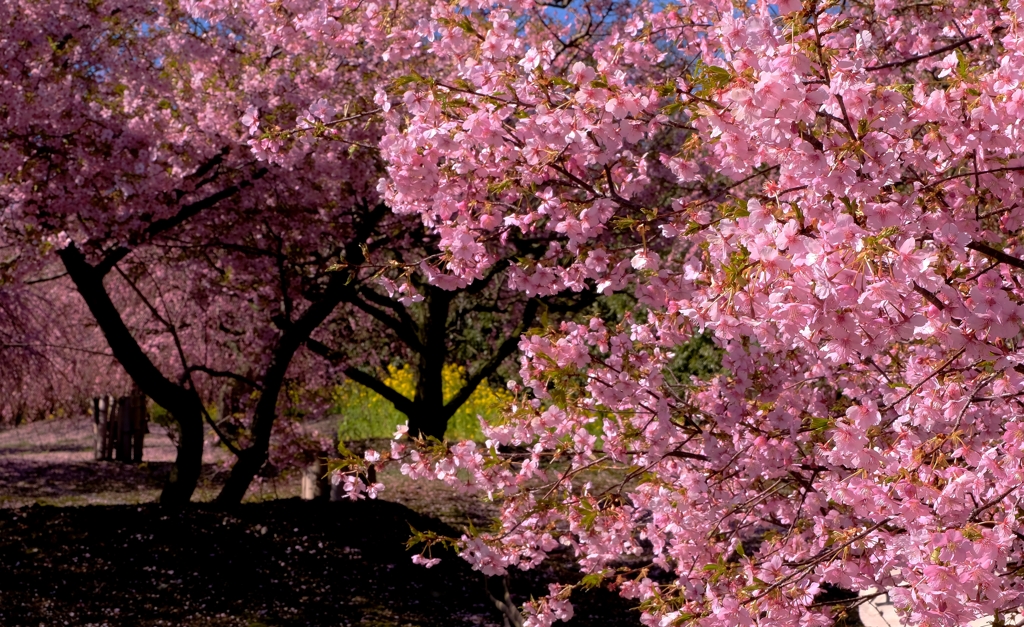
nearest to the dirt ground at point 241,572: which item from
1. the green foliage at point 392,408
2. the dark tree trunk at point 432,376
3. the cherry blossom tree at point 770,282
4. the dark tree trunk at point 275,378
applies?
A: the dark tree trunk at point 275,378

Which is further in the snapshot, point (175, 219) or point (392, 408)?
point (392, 408)

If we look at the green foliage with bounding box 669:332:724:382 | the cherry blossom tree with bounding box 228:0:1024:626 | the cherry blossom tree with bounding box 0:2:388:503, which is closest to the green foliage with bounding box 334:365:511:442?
the green foliage with bounding box 669:332:724:382

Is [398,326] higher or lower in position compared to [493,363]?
higher

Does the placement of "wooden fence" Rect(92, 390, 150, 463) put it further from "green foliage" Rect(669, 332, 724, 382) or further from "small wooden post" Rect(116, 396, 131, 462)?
"green foliage" Rect(669, 332, 724, 382)

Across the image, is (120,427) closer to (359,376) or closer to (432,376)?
(359,376)

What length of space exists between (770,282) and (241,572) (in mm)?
6430

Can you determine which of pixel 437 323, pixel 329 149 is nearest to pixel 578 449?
pixel 329 149

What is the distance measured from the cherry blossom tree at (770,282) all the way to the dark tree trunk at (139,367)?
338 centimetres

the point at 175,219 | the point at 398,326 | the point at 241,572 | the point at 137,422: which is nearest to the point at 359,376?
the point at 398,326

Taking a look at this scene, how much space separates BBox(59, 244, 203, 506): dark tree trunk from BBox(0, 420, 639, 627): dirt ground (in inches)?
19.6

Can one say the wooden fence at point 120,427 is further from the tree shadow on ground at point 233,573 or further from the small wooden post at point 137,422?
the tree shadow on ground at point 233,573

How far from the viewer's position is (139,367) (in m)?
7.87

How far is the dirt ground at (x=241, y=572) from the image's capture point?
7117 mm

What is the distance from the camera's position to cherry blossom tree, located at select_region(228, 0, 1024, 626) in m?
2.26
